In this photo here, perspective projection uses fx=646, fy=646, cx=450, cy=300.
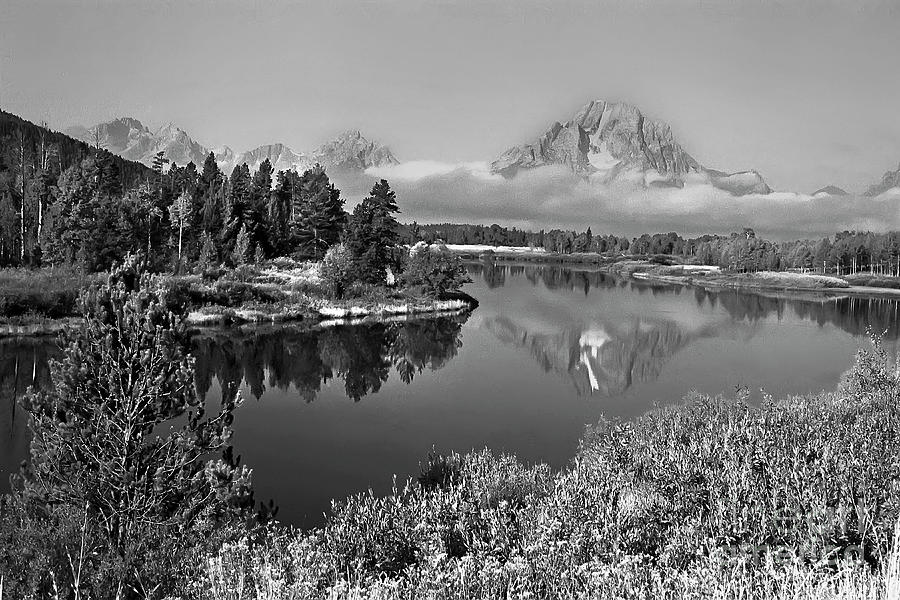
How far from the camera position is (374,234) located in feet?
231

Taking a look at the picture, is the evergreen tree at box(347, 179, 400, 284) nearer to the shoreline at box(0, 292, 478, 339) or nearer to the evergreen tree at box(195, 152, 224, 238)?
the shoreline at box(0, 292, 478, 339)

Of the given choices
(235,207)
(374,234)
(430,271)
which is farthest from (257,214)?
(430,271)

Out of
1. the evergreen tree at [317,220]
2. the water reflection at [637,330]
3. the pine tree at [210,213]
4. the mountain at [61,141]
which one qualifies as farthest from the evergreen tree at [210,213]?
the mountain at [61,141]

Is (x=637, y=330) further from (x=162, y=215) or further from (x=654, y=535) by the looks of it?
(x=162, y=215)

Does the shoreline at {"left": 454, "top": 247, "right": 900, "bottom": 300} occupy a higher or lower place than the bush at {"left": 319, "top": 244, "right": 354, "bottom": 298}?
lower

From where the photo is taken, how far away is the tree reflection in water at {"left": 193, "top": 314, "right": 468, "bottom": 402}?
32.8m

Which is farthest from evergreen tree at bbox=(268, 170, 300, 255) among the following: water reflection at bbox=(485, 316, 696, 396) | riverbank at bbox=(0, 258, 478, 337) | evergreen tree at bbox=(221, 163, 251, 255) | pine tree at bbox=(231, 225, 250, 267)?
water reflection at bbox=(485, 316, 696, 396)

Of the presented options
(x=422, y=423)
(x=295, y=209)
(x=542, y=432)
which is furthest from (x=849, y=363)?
(x=295, y=209)

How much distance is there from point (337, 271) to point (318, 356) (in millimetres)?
23958

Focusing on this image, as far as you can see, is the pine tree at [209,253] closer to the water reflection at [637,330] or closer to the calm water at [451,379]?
the calm water at [451,379]

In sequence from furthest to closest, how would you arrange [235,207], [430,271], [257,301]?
[235,207]
[430,271]
[257,301]

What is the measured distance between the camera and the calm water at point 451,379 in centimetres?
2164

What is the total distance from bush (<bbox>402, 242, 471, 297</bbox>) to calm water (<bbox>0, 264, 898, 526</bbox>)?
7142 millimetres

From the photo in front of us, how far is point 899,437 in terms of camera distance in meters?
13.2
